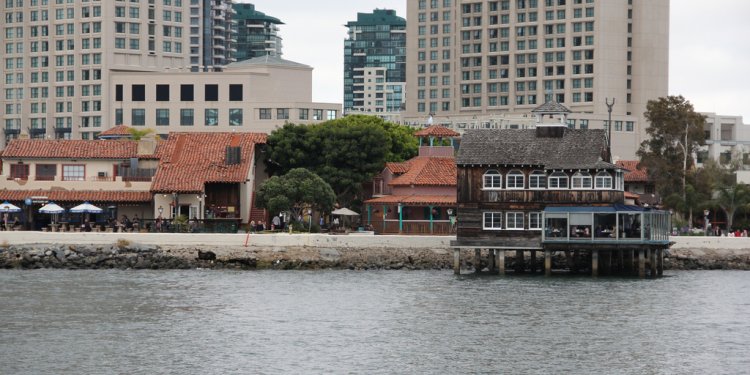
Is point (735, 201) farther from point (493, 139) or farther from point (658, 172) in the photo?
point (493, 139)

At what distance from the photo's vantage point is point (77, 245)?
92.4 m

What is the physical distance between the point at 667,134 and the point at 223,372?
7336 centimetres

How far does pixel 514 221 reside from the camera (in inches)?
3467

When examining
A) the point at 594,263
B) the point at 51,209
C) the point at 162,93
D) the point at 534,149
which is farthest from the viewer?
the point at 162,93

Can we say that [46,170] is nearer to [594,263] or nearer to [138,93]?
[594,263]

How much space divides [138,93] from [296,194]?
233 ft

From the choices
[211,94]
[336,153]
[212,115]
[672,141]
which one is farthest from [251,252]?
[211,94]

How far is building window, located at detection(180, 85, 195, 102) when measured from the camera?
166250mm

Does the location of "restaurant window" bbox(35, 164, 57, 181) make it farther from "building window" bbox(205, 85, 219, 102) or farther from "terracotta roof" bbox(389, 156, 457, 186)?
"building window" bbox(205, 85, 219, 102)

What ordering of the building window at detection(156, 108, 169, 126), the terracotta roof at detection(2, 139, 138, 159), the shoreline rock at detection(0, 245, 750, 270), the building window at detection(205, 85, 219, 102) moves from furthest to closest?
1. the building window at detection(205, 85, 219, 102)
2. the building window at detection(156, 108, 169, 126)
3. the terracotta roof at detection(2, 139, 138, 159)
4. the shoreline rock at detection(0, 245, 750, 270)

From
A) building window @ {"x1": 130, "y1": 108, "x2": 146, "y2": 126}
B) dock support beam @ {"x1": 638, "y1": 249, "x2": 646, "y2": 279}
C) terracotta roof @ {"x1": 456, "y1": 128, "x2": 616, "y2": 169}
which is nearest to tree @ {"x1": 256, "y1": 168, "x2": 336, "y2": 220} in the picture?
terracotta roof @ {"x1": 456, "y1": 128, "x2": 616, "y2": 169}

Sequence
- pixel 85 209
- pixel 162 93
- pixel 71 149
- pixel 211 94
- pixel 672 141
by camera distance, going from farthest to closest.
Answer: pixel 162 93 < pixel 211 94 < pixel 672 141 < pixel 71 149 < pixel 85 209

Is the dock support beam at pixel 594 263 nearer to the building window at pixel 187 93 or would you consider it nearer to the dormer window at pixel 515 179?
the dormer window at pixel 515 179

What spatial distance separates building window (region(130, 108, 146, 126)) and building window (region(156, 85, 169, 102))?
2260 millimetres
